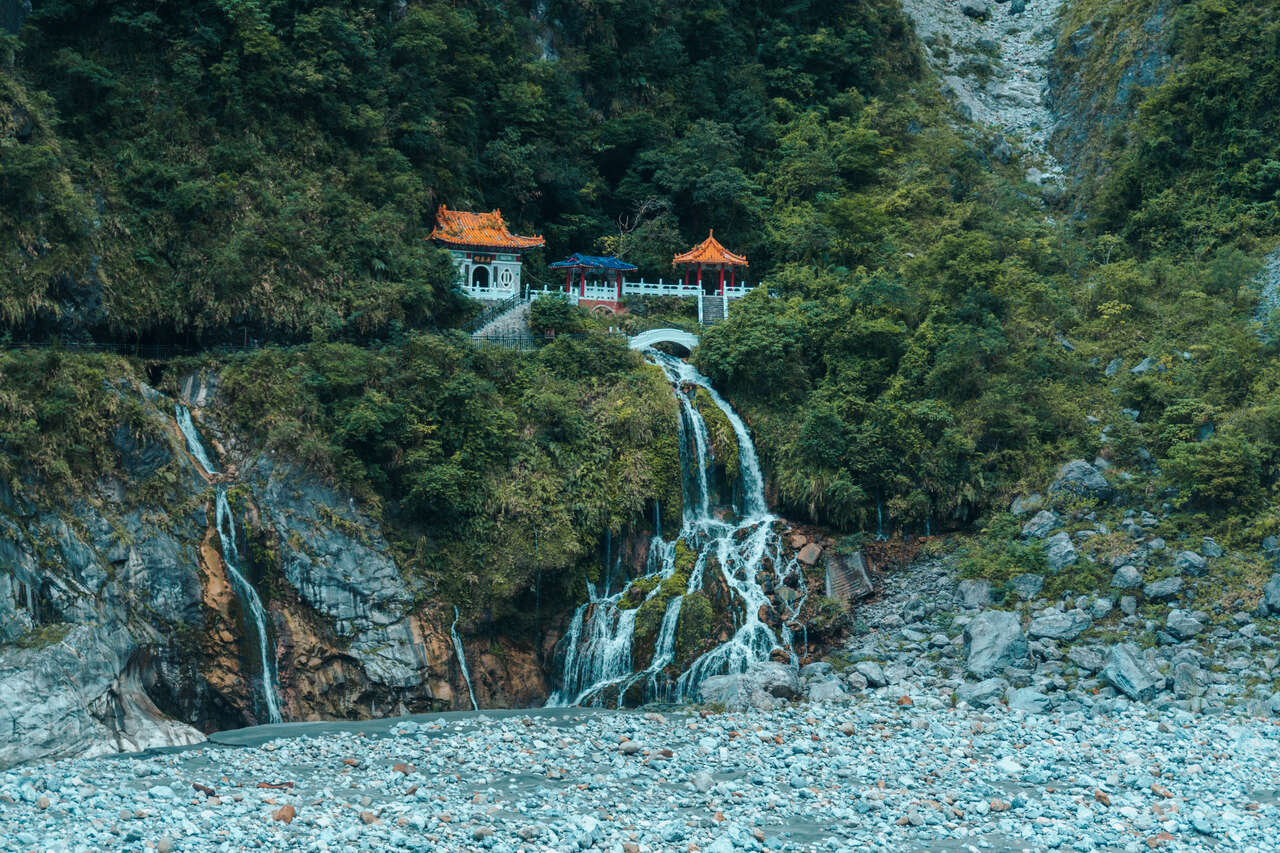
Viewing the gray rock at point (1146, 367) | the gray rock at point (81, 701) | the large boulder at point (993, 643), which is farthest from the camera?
the gray rock at point (1146, 367)

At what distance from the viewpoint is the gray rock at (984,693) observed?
80.0ft

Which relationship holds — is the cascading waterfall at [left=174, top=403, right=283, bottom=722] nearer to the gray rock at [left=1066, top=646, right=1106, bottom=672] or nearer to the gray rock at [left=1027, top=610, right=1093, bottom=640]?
the gray rock at [left=1027, top=610, right=1093, bottom=640]

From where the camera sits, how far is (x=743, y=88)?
51375 mm

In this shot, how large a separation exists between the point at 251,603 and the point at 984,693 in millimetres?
15823

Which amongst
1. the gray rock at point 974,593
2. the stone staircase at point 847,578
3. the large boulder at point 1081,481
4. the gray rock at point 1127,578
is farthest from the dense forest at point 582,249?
the gray rock at point 974,593

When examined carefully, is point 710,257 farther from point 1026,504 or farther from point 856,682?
point 856,682

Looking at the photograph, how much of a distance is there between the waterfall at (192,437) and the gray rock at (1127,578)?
2117 cm

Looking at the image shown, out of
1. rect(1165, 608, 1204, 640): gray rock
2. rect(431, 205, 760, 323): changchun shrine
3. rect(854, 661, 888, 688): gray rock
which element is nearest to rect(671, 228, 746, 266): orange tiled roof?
rect(431, 205, 760, 323): changchun shrine

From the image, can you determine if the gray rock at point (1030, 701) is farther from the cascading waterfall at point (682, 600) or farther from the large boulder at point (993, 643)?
the cascading waterfall at point (682, 600)

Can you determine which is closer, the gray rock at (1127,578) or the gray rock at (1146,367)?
the gray rock at (1127,578)

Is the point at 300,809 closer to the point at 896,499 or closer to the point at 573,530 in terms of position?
the point at 573,530

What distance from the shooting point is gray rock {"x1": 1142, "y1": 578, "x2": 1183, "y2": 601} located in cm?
2673

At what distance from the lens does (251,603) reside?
25750 millimetres

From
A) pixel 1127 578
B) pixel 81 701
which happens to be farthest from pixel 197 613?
pixel 1127 578
